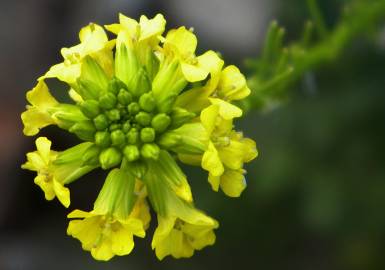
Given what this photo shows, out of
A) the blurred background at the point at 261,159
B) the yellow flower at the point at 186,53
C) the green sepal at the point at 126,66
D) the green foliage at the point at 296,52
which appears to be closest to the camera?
the yellow flower at the point at 186,53

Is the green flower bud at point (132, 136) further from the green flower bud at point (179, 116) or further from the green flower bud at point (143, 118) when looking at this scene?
the green flower bud at point (179, 116)

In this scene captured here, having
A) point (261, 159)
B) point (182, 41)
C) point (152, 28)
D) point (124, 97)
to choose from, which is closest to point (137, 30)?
point (152, 28)

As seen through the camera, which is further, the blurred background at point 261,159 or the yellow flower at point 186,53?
the blurred background at point 261,159

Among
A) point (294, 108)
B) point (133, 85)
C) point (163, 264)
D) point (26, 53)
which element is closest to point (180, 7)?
point (26, 53)

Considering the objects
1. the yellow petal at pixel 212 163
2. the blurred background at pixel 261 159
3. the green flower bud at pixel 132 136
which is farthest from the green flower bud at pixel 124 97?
the blurred background at pixel 261 159

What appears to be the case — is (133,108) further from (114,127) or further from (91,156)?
(91,156)

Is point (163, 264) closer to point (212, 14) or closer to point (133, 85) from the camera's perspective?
point (212, 14)
